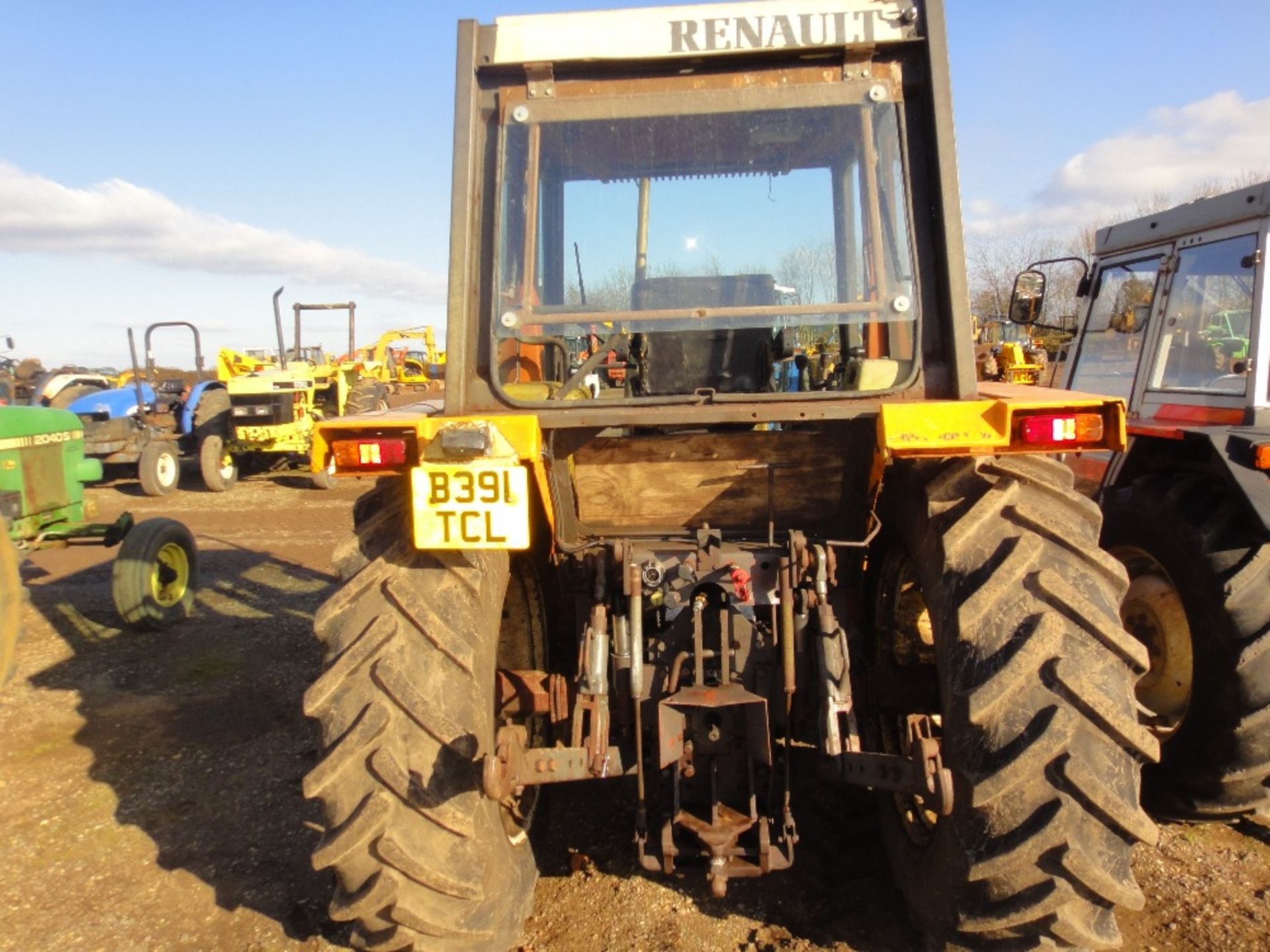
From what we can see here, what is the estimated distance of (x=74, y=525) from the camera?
7.28 metres

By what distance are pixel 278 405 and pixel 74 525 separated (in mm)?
6410

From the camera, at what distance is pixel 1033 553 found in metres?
2.37

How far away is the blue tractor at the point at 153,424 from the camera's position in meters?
12.6

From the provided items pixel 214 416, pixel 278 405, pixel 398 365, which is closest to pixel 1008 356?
pixel 278 405

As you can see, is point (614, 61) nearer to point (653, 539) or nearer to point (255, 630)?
point (653, 539)

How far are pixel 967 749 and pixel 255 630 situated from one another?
5.51 meters

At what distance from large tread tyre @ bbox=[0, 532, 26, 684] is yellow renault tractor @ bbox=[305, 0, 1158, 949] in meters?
2.84

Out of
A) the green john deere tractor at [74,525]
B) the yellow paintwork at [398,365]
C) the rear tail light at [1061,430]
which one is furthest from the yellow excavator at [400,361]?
the rear tail light at [1061,430]

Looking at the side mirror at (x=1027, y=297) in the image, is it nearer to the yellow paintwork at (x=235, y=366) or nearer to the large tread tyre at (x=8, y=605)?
the large tread tyre at (x=8, y=605)

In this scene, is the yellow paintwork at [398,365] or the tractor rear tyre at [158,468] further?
the yellow paintwork at [398,365]

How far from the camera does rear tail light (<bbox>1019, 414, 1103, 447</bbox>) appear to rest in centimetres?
247

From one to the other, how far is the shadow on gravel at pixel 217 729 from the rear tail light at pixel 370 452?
156cm

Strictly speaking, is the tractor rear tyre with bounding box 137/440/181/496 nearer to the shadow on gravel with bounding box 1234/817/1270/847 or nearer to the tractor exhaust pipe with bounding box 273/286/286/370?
the tractor exhaust pipe with bounding box 273/286/286/370

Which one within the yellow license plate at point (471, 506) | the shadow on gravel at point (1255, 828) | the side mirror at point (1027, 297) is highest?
the side mirror at point (1027, 297)
